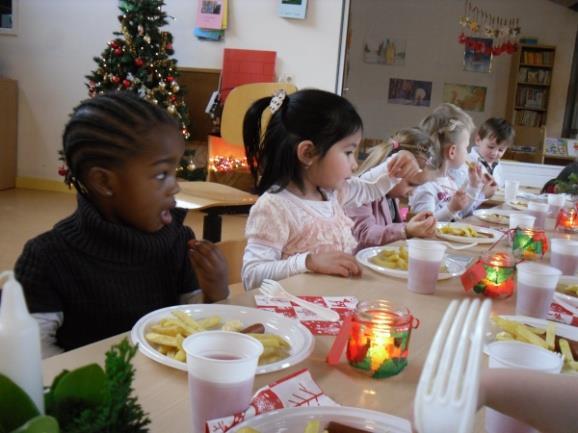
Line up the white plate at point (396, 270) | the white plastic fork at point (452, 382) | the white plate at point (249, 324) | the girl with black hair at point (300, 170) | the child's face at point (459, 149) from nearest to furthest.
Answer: the white plastic fork at point (452, 382) → the white plate at point (249, 324) → the white plate at point (396, 270) → the girl with black hair at point (300, 170) → the child's face at point (459, 149)

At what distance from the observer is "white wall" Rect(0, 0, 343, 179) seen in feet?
17.7

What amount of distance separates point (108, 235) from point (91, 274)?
96 millimetres

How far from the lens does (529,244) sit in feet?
6.07

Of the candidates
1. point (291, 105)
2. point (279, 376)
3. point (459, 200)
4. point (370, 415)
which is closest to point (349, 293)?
point (279, 376)

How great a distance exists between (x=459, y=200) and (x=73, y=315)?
1980 mm

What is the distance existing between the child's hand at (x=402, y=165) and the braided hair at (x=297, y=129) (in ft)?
1.12

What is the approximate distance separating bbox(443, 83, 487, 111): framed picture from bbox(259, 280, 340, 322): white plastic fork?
8.52m

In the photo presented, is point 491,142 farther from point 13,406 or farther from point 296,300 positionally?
point 13,406

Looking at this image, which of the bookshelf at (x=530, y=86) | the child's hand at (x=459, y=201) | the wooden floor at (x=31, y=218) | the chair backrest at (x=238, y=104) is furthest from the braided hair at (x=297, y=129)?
the bookshelf at (x=530, y=86)

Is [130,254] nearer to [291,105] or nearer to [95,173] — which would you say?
[95,173]

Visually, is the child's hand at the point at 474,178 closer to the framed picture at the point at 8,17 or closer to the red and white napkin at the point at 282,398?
the red and white napkin at the point at 282,398

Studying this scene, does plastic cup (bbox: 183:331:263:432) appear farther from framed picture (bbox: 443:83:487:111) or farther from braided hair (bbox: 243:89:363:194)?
framed picture (bbox: 443:83:487:111)

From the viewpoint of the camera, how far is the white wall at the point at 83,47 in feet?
17.7

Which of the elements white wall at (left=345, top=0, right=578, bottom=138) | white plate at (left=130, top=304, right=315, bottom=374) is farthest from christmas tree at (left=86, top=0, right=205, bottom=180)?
white plate at (left=130, top=304, right=315, bottom=374)
